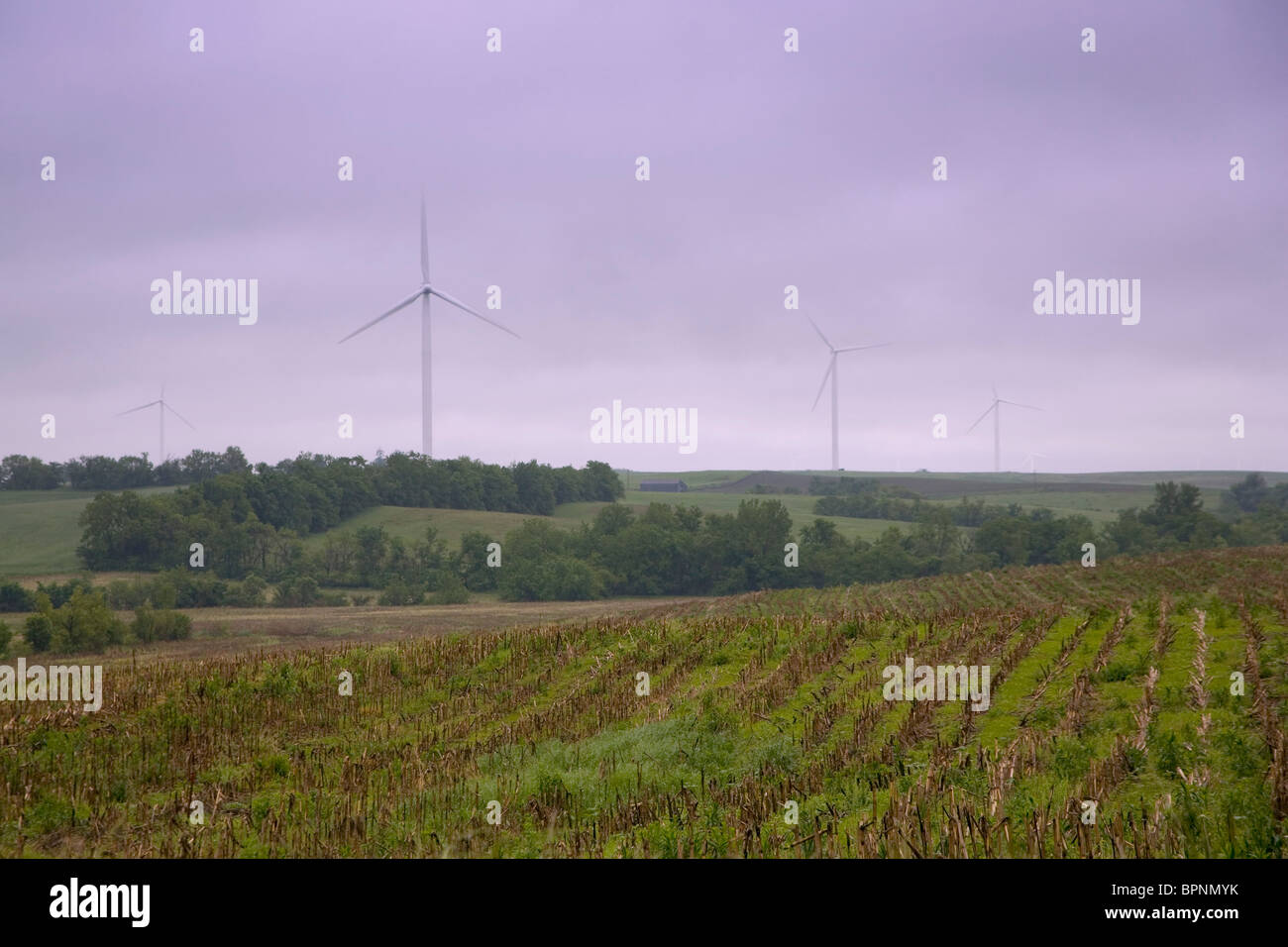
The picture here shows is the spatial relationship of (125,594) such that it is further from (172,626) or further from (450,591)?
(450,591)

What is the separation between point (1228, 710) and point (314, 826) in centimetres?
1386

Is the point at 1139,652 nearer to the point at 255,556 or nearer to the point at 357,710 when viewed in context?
the point at 357,710

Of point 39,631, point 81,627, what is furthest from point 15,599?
point 81,627

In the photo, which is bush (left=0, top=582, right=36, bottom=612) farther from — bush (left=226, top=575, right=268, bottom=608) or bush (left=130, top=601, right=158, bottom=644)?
bush (left=130, top=601, right=158, bottom=644)

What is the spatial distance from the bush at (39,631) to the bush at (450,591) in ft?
138

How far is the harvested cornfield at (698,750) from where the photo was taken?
34.1 feet

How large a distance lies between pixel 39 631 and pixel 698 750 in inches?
2297

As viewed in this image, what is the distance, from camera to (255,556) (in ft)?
363

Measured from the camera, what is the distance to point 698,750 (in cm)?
1630

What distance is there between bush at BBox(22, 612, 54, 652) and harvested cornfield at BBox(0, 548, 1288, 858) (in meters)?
40.1

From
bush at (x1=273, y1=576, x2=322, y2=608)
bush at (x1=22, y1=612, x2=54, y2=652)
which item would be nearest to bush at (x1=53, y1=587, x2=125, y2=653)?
bush at (x1=22, y1=612, x2=54, y2=652)
